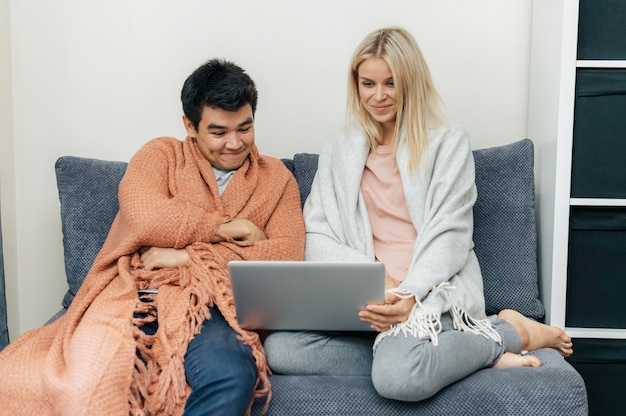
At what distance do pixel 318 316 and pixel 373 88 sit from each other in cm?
62

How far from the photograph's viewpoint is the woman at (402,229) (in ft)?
5.77

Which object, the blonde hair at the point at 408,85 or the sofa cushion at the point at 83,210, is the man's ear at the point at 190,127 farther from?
the blonde hair at the point at 408,85

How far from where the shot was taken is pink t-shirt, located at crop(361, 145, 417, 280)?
1.99 metres

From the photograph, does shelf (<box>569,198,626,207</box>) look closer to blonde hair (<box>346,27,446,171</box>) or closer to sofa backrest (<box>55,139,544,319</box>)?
sofa backrest (<box>55,139,544,319</box>)

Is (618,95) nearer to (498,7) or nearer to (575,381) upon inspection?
(498,7)

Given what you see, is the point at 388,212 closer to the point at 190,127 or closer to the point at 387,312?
→ the point at 387,312

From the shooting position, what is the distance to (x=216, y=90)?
1.96 m

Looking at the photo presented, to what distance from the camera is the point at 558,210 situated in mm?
2094

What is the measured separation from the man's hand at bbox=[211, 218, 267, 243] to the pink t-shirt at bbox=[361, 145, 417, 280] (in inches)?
12.0

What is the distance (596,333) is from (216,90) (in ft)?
3.85

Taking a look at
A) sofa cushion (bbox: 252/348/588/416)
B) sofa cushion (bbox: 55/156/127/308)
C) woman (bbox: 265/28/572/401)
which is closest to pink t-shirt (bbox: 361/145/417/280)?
woman (bbox: 265/28/572/401)

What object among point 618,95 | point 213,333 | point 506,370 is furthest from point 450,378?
point 618,95

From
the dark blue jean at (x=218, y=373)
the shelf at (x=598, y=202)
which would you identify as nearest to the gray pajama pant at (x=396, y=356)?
the dark blue jean at (x=218, y=373)

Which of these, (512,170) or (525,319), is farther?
(512,170)
